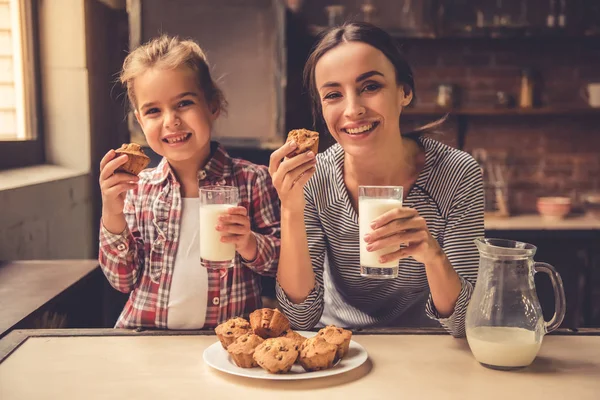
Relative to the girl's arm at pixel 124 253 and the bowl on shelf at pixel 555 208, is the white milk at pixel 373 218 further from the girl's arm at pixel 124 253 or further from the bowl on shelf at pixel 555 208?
the bowl on shelf at pixel 555 208

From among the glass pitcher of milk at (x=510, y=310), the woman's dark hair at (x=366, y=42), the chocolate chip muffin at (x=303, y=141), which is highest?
the woman's dark hair at (x=366, y=42)

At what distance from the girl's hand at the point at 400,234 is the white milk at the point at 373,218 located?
3 cm

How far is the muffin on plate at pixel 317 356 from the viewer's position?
3.78ft

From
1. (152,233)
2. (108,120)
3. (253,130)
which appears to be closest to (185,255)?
(152,233)

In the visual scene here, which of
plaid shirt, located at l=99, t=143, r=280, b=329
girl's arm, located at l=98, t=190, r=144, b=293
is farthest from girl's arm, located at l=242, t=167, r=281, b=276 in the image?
girl's arm, located at l=98, t=190, r=144, b=293

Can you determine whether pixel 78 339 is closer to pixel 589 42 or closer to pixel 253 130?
pixel 253 130

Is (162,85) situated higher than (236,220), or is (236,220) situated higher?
(162,85)

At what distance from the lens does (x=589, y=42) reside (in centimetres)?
400

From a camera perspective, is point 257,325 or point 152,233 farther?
point 152,233

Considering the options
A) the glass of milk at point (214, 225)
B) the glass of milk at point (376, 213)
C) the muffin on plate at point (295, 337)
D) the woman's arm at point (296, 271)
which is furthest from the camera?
the woman's arm at point (296, 271)

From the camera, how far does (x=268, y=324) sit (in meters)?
1.28

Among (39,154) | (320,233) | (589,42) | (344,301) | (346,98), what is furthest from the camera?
(589,42)

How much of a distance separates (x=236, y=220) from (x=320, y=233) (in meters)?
0.42

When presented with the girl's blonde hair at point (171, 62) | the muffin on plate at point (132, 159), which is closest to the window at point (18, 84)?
the girl's blonde hair at point (171, 62)
